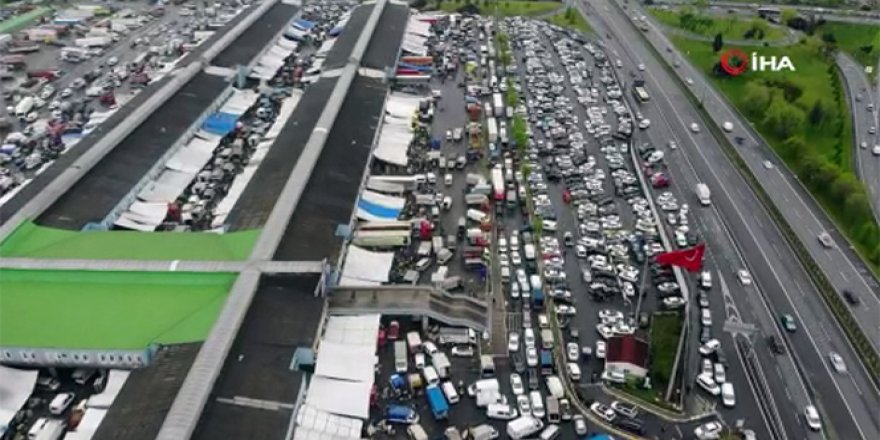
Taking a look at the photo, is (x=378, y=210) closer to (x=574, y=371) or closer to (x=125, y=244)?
(x=125, y=244)

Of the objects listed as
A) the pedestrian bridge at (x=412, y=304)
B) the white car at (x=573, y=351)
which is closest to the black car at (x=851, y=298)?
the white car at (x=573, y=351)

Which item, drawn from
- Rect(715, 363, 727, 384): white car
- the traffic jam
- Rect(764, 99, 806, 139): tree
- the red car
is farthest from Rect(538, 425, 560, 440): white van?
Rect(764, 99, 806, 139): tree

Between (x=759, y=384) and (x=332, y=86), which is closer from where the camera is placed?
(x=759, y=384)

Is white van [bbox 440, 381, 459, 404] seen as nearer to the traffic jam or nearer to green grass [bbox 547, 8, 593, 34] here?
the traffic jam

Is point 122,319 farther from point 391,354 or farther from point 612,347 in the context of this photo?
point 612,347

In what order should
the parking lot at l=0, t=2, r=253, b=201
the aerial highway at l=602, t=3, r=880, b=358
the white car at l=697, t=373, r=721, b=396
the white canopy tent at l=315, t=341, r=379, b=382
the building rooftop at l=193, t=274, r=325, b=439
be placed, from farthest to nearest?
1. the parking lot at l=0, t=2, r=253, b=201
2. the aerial highway at l=602, t=3, r=880, b=358
3. the white car at l=697, t=373, r=721, b=396
4. the white canopy tent at l=315, t=341, r=379, b=382
5. the building rooftop at l=193, t=274, r=325, b=439

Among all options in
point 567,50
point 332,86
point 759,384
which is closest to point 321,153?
point 332,86

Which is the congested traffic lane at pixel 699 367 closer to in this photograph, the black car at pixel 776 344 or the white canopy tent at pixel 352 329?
the black car at pixel 776 344
